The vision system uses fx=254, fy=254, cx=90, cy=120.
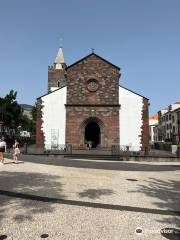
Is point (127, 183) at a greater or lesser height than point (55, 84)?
lesser

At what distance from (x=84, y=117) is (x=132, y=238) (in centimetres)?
2700

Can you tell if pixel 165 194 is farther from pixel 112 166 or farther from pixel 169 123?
pixel 169 123

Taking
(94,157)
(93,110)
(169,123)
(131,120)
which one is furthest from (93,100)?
(169,123)

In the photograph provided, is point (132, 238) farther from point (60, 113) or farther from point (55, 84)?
point (55, 84)

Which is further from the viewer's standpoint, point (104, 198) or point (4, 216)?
point (104, 198)

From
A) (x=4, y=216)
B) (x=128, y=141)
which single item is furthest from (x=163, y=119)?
(x=4, y=216)

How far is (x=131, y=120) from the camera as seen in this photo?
103 feet

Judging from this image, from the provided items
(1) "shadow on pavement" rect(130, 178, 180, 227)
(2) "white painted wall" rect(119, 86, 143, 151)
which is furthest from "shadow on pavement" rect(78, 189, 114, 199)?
(2) "white painted wall" rect(119, 86, 143, 151)

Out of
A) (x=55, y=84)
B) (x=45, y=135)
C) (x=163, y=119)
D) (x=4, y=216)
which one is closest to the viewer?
(x=4, y=216)

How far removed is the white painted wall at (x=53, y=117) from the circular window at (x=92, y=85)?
3.81 metres

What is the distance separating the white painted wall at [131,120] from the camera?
102 ft

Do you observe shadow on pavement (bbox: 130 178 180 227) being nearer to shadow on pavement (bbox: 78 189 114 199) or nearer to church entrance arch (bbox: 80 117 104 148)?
shadow on pavement (bbox: 78 189 114 199)

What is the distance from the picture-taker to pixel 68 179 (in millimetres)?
11969

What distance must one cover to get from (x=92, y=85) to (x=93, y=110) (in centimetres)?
341
